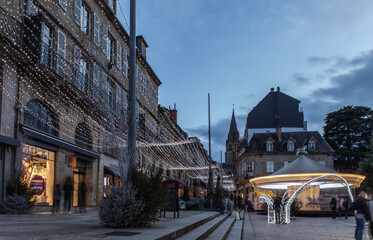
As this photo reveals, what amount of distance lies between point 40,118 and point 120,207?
950 centimetres

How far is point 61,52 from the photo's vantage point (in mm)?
17516

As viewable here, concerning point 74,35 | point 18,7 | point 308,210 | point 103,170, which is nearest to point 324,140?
point 308,210

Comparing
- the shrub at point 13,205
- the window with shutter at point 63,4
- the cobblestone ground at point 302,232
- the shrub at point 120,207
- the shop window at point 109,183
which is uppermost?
the window with shutter at point 63,4

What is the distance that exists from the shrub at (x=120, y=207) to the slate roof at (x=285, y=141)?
52.5m

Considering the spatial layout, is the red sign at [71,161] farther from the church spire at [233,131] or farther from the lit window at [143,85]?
the church spire at [233,131]

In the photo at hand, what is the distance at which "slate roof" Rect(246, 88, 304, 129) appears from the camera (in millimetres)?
65688

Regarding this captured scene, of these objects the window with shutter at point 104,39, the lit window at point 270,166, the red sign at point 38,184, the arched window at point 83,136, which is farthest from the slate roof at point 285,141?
the red sign at point 38,184

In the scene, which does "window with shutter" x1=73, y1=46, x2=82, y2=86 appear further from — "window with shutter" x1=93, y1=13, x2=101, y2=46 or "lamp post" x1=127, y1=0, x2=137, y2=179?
"lamp post" x1=127, y1=0, x2=137, y2=179

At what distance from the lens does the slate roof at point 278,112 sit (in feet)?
216

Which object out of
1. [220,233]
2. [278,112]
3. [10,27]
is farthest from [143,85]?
[278,112]

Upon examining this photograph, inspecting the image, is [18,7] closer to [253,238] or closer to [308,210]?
[253,238]

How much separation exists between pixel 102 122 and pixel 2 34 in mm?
7868

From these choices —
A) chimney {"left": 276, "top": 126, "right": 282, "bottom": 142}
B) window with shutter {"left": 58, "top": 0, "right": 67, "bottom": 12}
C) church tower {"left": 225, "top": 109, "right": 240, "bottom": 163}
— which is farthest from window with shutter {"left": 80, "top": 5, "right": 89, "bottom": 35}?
church tower {"left": 225, "top": 109, "right": 240, "bottom": 163}

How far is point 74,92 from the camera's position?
1783cm
